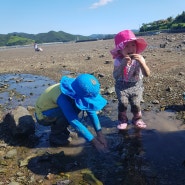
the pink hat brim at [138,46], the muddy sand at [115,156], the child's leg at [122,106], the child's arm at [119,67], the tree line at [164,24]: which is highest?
the tree line at [164,24]

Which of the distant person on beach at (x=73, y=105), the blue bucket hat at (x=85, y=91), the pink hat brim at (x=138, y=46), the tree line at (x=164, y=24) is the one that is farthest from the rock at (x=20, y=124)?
the tree line at (x=164, y=24)

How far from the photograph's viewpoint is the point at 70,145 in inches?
211

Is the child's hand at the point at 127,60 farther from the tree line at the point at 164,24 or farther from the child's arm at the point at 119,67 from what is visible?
the tree line at the point at 164,24

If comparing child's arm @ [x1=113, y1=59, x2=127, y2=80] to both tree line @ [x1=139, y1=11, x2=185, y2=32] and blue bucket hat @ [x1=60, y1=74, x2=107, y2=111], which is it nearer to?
blue bucket hat @ [x1=60, y1=74, x2=107, y2=111]

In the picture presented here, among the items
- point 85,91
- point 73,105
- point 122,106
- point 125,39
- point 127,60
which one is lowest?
point 122,106

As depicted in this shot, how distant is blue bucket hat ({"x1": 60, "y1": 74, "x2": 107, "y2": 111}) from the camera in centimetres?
448

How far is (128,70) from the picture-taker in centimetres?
593

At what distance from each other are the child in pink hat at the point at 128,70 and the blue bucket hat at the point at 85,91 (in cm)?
126

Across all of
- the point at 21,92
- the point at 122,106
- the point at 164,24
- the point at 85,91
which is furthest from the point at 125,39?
the point at 164,24

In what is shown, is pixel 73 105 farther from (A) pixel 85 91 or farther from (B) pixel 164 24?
(B) pixel 164 24

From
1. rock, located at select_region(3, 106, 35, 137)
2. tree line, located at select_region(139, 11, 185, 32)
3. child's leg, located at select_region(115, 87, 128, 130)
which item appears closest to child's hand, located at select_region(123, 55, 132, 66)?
child's leg, located at select_region(115, 87, 128, 130)

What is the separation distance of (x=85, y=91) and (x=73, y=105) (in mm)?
471

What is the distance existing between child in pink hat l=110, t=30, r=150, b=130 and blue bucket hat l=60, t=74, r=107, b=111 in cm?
126

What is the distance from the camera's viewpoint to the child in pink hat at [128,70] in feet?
18.6
